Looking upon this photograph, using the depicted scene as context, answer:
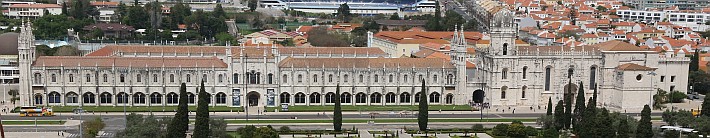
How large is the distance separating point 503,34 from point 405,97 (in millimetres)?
10999

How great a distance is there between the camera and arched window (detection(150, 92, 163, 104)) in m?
82.6

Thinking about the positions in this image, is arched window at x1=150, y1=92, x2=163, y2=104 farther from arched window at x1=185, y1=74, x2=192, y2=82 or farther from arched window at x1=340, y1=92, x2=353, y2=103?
arched window at x1=340, y1=92, x2=353, y2=103

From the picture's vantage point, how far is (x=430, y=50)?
357ft

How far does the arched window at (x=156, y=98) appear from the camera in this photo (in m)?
82.6

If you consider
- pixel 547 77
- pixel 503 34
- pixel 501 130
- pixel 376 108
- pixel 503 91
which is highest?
pixel 503 34

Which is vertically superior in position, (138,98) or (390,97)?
(138,98)

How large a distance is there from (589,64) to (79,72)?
4704 cm

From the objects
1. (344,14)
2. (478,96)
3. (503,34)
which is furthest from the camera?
(344,14)

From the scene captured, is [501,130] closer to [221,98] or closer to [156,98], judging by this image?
[221,98]

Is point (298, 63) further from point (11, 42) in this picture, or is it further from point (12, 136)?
point (11, 42)

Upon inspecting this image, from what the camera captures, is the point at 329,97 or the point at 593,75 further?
the point at 593,75


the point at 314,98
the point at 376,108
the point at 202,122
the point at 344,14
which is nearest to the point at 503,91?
the point at 376,108

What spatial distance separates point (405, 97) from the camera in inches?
3381

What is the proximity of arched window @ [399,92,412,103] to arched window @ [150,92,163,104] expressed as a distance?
2241cm
